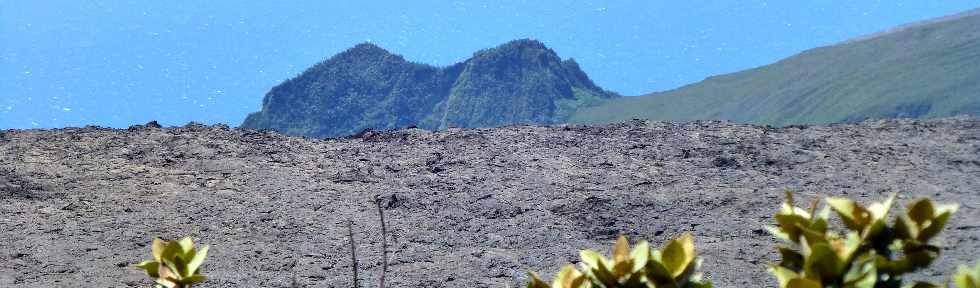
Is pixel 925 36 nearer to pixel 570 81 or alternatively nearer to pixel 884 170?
pixel 570 81

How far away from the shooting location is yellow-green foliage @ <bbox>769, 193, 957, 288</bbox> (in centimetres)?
167

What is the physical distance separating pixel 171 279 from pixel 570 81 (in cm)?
1662

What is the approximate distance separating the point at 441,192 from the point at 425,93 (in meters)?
8.24

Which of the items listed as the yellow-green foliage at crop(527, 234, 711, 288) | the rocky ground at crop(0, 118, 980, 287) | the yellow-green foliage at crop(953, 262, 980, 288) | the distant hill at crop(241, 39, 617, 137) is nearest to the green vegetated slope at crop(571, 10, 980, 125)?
the distant hill at crop(241, 39, 617, 137)

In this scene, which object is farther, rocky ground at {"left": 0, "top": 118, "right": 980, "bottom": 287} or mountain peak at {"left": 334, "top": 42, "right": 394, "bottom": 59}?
mountain peak at {"left": 334, "top": 42, "right": 394, "bottom": 59}

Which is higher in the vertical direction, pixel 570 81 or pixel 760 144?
pixel 570 81

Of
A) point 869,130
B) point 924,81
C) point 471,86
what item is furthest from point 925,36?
point 869,130

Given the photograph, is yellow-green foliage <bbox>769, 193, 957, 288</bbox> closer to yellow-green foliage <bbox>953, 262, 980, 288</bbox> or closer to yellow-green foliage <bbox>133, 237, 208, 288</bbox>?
yellow-green foliage <bbox>953, 262, 980, 288</bbox>

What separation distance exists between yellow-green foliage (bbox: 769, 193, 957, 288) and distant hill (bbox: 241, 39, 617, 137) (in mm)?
8475

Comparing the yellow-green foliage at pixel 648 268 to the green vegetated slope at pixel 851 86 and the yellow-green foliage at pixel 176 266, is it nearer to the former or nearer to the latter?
the yellow-green foliage at pixel 176 266

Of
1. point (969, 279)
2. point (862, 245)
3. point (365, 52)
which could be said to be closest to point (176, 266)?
point (862, 245)

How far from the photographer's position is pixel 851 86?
72.0ft

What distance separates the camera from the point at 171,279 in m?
2.03

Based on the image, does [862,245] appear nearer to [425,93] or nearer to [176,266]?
[176,266]
